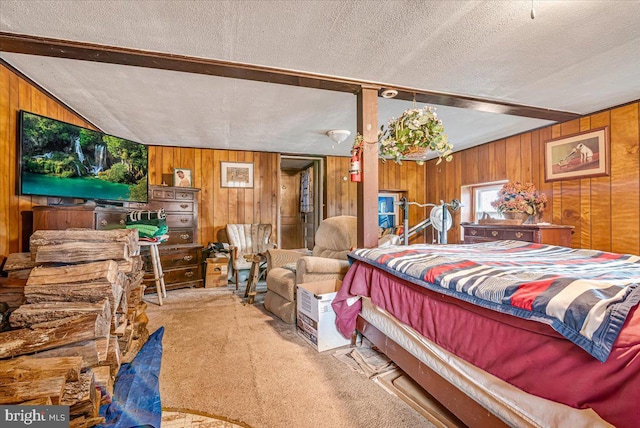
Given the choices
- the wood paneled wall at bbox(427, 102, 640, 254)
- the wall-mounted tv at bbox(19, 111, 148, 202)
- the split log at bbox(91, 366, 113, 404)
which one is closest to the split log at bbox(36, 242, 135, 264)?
the split log at bbox(91, 366, 113, 404)

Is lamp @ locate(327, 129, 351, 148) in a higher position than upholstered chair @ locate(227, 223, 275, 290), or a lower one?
higher

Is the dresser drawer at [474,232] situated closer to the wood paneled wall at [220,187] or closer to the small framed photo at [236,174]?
the wood paneled wall at [220,187]

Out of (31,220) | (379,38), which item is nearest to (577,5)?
(379,38)

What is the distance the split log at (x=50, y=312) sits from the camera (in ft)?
4.83

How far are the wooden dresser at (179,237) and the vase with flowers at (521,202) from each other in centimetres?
405

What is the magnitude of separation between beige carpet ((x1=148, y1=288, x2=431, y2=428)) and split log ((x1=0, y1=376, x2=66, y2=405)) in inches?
20.6

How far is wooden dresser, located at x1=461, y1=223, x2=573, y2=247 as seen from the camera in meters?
3.10

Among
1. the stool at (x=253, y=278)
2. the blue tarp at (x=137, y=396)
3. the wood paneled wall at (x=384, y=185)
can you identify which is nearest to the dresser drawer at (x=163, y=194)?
the stool at (x=253, y=278)

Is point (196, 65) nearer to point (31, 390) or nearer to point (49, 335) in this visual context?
point (49, 335)

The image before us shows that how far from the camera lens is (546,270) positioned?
122 centimetres

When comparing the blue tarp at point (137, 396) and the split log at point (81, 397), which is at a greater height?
the split log at point (81, 397)

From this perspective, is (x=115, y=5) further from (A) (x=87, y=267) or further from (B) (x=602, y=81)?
(B) (x=602, y=81)

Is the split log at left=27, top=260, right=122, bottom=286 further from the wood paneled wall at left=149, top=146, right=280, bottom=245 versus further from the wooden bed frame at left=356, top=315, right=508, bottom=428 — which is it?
the wood paneled wall at left=149, top=146, right=280, bottom=245

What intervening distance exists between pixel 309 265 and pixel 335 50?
161 centimetres
